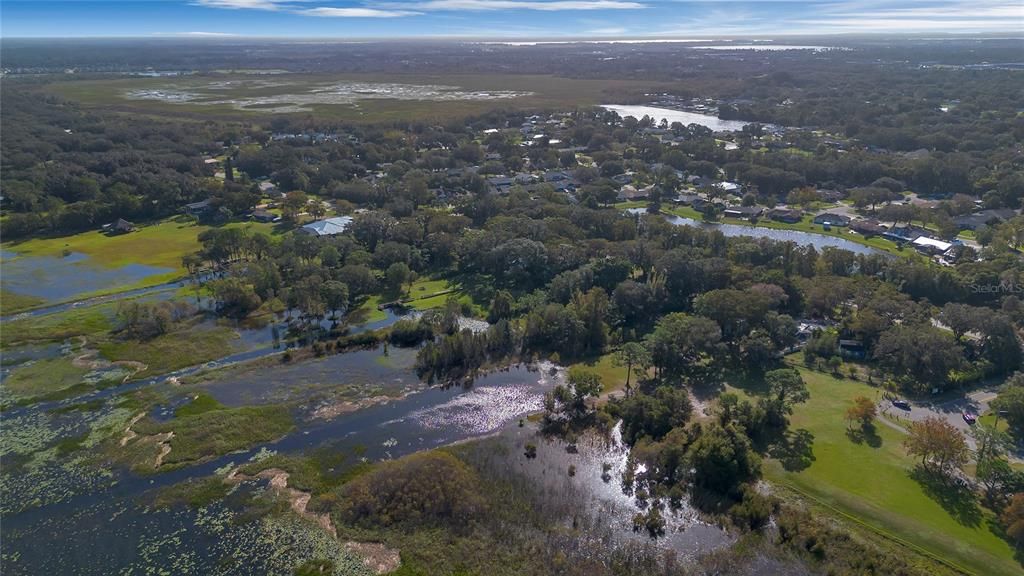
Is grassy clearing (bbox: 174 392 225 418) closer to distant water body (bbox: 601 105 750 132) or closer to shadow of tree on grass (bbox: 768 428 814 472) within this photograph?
shadow of tree on grass (bbox: 768 428 814 472)

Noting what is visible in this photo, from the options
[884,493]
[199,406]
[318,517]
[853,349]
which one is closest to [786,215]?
[853,349]

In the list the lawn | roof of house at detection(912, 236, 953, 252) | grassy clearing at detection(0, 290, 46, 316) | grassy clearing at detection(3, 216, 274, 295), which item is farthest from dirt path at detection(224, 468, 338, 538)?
roof of house at detection(912, 236, 953, 252)

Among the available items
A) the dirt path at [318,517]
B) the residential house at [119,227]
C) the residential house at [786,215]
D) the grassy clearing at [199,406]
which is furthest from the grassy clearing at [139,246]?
the residential house at [786,215]

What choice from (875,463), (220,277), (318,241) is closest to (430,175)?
(318,241)

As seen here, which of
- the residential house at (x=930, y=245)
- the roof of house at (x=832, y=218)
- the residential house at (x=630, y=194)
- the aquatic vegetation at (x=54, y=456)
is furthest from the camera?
the residential house at (x=630, y=194)

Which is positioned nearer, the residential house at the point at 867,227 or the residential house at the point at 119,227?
the residential house at the point at 867,227

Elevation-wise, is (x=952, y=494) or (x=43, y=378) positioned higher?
(x=43, y=378)

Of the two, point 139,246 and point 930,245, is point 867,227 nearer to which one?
point 930,245

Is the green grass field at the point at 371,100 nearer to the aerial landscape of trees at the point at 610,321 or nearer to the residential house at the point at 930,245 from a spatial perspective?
the aerial landscape of trees at the point at 610,321
